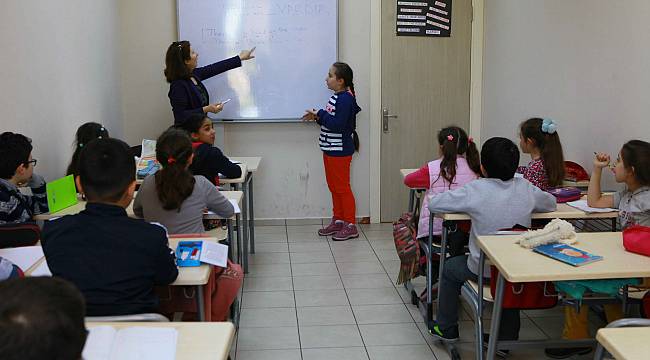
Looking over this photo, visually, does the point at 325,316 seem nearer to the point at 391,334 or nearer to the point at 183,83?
the point at 391,334

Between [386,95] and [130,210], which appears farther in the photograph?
[386,95]

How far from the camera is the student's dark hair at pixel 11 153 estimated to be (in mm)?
3238

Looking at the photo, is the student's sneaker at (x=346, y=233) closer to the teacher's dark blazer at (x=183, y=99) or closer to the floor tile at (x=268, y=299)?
the floor tile at (x=268, y=299)

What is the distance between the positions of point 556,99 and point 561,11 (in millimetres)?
594

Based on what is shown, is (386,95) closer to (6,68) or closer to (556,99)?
(556,99)

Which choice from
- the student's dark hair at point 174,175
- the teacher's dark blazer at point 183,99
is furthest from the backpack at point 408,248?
the teacher's dark blazer at point 183,99

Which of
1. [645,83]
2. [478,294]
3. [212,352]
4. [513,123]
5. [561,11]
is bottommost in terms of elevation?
[478,294]

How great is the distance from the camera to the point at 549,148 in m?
4.07

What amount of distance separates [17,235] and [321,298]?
210cm

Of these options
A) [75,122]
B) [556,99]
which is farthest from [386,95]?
[75,122]

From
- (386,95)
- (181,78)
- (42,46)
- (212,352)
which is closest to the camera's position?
(212,352)

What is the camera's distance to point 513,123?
17.9ft

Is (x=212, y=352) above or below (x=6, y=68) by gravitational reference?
below

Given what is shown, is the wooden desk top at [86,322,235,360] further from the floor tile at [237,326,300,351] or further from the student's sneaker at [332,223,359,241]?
the student's sneaker at [332,223,359,241]
